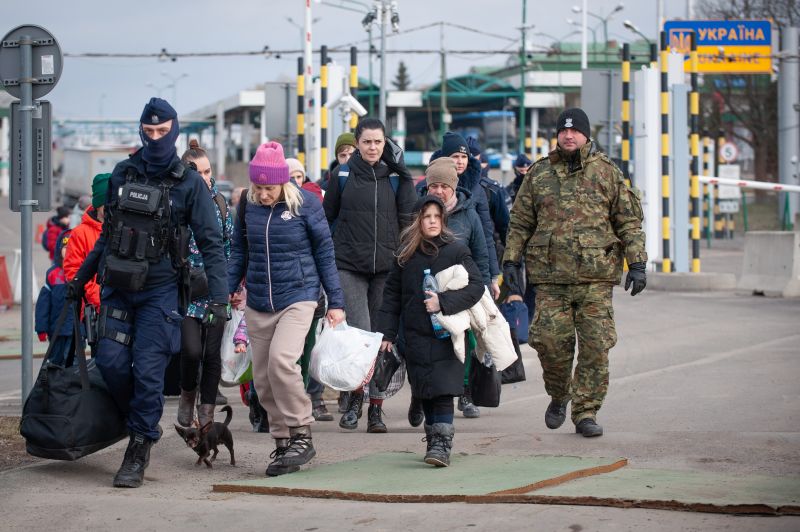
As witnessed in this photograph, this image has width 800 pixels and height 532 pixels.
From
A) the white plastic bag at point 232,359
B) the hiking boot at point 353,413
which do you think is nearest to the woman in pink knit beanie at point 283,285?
the white plastic bag at point 232,359

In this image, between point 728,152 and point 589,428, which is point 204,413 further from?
point 728,152

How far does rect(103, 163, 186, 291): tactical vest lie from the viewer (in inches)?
277

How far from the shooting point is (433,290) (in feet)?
25.0

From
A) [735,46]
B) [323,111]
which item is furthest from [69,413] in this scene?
[735,46]

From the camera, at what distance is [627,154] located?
21453 millimetres

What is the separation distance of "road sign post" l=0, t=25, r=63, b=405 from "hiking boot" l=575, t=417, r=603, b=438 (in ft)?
11.6

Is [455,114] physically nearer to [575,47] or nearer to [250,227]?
[575,47]

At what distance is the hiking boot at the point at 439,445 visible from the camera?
24.2 ft

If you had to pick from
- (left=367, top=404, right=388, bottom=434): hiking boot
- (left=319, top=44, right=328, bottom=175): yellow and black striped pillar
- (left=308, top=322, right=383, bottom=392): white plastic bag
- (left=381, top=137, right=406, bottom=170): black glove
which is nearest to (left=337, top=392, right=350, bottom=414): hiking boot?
(left=367, top=404, right=388, bottom=434): hiking boot

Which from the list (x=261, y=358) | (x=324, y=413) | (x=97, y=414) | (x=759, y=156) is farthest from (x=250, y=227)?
(x=759, y=156)

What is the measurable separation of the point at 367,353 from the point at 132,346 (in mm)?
1400

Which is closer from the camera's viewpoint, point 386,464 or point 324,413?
point 386,464

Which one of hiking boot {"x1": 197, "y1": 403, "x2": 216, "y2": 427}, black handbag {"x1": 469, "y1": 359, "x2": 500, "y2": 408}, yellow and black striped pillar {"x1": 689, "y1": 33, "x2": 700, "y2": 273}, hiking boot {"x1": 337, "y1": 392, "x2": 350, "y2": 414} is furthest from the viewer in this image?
yellow and black striped pillar {"x1": 689, "y1": 33, "x2": 700, "y2": 273}

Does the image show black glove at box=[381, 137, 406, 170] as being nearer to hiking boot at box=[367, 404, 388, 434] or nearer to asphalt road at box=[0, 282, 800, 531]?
hiking boot at box=[367, 404, 388, 434]
